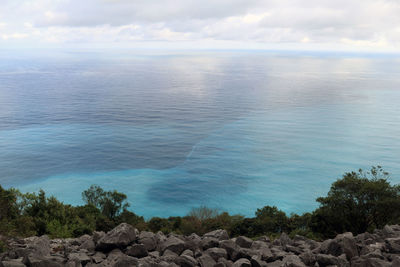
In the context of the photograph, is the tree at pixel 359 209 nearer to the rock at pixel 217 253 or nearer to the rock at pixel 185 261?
the rock at pixel 217 253

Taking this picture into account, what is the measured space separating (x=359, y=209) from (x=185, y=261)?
19.7m

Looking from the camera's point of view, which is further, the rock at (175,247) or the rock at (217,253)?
the rock at (175,247)

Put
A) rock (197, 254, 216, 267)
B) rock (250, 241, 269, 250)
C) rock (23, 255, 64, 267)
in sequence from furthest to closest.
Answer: rock (250, 241, 269, 250) → rock (197, 254, 216, 267) → rock (23, 255, 64, 267)

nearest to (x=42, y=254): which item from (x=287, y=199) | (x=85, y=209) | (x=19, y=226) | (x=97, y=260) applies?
(x=97, y=260)

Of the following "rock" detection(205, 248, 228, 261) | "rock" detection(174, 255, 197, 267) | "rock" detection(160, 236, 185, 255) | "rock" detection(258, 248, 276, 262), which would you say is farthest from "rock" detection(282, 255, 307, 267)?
"rock" detection(160, 236, 185, 255)

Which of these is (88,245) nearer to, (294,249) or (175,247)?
(175,247)

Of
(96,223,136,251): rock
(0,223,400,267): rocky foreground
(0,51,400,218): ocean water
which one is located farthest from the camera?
(0,51,400,218): ocean water

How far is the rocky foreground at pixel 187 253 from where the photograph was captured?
12.8 m

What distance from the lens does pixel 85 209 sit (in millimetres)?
32594

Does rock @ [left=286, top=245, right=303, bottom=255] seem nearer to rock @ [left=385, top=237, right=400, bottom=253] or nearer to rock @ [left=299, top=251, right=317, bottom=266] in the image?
rock @ [left=299, top=251, right=317, bottom=266]

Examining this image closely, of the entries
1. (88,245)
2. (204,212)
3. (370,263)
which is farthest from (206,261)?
(204,212)

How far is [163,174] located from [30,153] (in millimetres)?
34319

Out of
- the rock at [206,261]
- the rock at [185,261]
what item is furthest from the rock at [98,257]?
the rock at [206,261]

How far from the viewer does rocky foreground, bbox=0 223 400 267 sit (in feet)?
42.0
